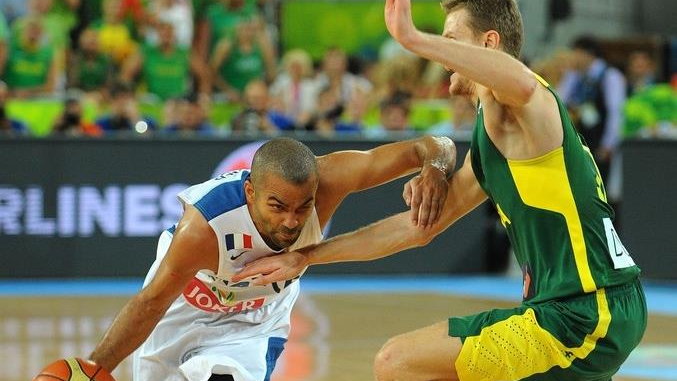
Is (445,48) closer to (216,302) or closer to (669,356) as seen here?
(216,302)

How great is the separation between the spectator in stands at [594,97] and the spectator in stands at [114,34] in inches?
191

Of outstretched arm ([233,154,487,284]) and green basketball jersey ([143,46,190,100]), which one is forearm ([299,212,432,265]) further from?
green basketball jersey ([143,46,190,100])

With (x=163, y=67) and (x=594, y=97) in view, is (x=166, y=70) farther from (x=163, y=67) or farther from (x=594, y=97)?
(x=594, y=97)

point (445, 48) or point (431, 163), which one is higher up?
point (445, 48)

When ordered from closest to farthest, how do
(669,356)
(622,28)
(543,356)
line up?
(543,356) < (669,356) < (622,28)

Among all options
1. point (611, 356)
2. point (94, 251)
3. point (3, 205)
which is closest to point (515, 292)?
point (94, 251)

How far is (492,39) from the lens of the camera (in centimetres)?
441

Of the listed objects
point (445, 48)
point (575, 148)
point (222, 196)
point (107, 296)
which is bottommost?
point (107, 296)

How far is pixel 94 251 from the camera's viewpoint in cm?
1270

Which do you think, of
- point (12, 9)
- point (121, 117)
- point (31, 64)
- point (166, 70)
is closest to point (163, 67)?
point (166, 70)

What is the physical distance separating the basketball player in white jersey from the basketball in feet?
0.17

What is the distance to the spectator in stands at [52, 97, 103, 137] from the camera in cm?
1277

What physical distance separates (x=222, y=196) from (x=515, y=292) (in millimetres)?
7180

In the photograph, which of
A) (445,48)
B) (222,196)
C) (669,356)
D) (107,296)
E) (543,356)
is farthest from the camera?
(107,296)
